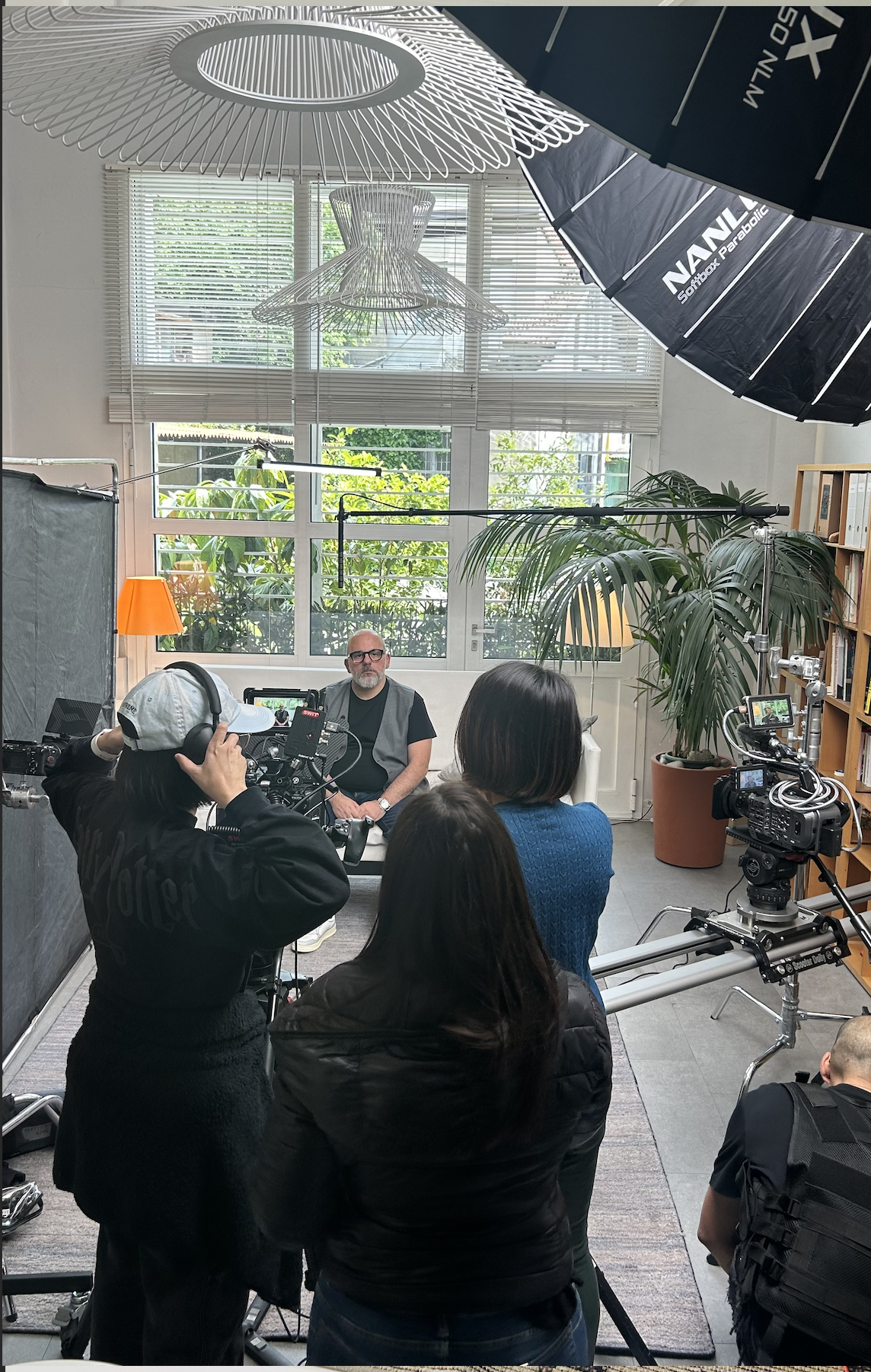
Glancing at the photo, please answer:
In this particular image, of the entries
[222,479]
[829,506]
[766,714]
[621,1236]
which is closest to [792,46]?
[766,714]

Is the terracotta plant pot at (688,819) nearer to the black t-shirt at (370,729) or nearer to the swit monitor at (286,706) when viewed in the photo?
the black t-shirt at (370,729)

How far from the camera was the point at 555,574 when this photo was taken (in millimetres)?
4223

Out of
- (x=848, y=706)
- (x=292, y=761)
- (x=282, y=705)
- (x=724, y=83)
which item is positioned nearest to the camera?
(x=724, y=83)

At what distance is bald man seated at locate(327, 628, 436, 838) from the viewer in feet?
12.6

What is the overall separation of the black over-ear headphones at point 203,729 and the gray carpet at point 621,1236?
0.53 meters

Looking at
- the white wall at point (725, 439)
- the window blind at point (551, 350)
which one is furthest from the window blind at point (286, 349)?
the white wall at point (725, 439)

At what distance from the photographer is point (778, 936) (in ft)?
7.58

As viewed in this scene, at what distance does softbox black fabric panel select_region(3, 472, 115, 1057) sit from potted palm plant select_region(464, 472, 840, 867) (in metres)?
1.63

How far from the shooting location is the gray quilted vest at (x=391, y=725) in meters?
3.89

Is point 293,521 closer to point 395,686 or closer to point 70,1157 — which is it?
point 395,686

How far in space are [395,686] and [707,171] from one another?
3254 millimetres

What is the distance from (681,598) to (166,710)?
10.7ft

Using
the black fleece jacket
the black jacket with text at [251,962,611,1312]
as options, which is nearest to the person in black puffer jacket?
the black jacket with text at [251,962,611,1312]

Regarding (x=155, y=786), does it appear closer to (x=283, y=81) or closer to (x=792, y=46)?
(x=283, y=81)
